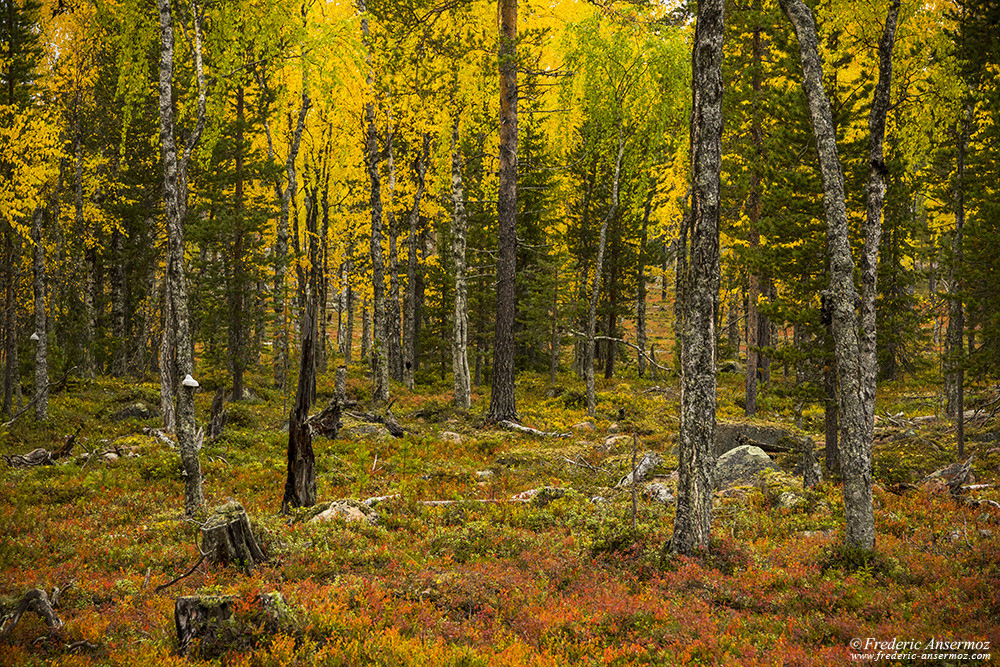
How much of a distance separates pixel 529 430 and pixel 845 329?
10.1 meters

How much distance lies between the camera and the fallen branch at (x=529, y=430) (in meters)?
17.3

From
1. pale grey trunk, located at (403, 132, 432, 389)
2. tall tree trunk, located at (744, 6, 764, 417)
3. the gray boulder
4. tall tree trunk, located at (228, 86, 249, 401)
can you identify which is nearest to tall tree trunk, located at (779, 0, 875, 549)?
the gray boulder

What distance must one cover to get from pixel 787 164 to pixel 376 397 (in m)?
15.2

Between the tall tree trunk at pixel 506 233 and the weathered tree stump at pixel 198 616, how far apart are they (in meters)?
11.9

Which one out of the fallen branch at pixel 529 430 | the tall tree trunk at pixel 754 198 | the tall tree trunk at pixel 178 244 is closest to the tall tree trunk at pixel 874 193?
the tall tree trunk at pixel 754 198

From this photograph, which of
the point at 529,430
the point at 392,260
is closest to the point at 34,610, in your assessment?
the point at 529,430

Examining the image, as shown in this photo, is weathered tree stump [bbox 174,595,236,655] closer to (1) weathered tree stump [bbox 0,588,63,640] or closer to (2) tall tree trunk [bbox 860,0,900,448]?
(1) weathered tree stump [bbox 0,588,63,640]

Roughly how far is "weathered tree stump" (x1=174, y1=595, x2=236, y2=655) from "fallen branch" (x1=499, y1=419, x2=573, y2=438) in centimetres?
1156

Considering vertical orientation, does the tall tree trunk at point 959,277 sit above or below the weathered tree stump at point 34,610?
above

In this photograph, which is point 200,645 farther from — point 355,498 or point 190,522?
point 355,498

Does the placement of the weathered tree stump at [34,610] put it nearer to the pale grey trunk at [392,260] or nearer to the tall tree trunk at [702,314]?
the tall tree trunk at [702,314]

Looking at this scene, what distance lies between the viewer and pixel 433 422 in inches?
743

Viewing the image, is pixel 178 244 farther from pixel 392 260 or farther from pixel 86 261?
pixel 86 261

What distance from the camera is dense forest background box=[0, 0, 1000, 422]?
13.3m
